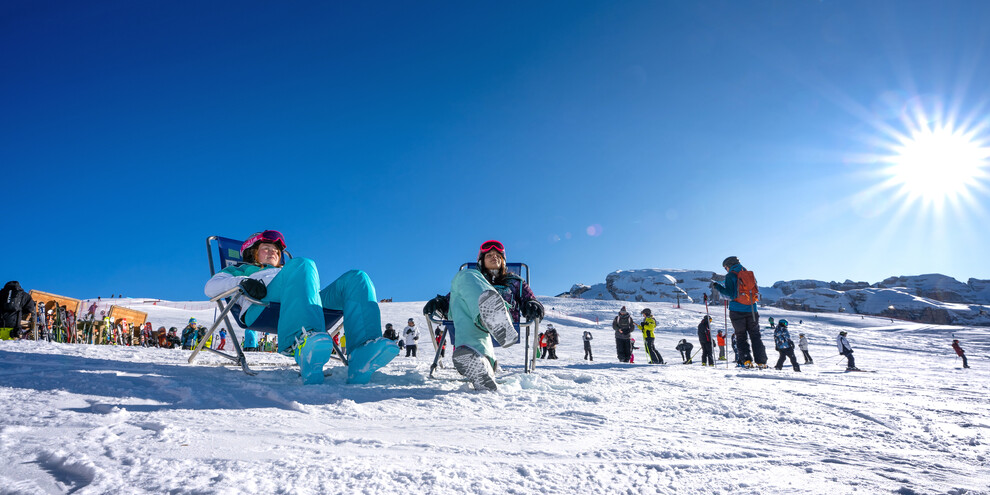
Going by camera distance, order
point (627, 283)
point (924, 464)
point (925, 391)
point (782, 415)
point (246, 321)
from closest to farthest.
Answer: point (924, 464) < point (782, 415) < point (246, 321) < point (925, 391) < point (627, 283)

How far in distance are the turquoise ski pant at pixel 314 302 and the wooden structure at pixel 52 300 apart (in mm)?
13603

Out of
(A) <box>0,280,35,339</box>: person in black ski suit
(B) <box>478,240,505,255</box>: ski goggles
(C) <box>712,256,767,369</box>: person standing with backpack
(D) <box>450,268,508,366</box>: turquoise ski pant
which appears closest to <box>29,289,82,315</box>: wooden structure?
(A) <box>0,280,35,339</box>: person in black ski suit

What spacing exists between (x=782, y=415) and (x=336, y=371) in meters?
2.68

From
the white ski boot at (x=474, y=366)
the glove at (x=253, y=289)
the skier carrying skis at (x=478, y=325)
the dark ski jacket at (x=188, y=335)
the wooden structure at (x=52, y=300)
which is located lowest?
the dark ski jacket at (x=188, y=335)

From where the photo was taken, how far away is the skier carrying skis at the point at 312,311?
7.54 ft

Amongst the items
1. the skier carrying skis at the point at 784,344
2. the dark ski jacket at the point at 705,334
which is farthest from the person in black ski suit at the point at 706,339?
the skier carrying skis at the point at 784,344

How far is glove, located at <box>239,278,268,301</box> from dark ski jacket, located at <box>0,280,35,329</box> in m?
7.62

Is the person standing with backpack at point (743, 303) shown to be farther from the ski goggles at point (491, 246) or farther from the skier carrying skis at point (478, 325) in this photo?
the skier carrying skis at point (478, 325)

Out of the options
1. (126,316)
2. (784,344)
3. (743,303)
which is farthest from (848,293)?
(126,316)

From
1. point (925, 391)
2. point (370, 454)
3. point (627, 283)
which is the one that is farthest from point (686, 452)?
point (627, 283)

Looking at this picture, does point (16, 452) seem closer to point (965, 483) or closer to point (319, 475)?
point (319, 475)

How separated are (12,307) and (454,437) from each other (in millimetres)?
9352

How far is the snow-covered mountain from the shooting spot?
5713cm

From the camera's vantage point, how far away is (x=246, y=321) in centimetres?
290
